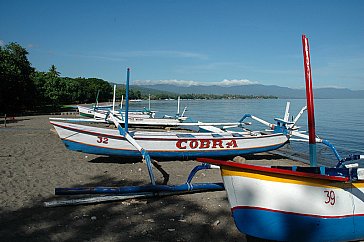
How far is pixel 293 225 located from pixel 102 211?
3.69 m

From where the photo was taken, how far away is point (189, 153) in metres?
10.4

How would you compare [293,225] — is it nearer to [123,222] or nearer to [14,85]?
[123,222]

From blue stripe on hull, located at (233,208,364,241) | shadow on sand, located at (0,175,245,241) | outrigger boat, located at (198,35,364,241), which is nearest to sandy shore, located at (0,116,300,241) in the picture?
shadow on sand, located at (0,175,245,241)

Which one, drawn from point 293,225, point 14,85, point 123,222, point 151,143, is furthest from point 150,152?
point 14,85

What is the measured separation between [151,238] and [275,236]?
78.6 inches

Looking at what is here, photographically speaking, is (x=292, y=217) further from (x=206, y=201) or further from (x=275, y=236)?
(x=206, y=201)

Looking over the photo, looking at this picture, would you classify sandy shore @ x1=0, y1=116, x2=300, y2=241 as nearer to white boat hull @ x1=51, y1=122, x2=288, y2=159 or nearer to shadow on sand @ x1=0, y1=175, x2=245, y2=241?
shadow on sand @ x1=0, y1=175, x2=245, y2=241

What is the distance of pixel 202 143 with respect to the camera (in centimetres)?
1034

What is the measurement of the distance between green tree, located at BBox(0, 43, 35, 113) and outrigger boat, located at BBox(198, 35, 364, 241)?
3246cm

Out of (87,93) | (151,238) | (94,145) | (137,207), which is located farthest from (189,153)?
(87,93)

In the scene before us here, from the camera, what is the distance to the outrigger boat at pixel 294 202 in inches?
163

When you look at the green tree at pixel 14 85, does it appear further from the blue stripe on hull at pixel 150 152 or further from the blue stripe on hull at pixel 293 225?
the blue stripe on hull at pixel 293 225

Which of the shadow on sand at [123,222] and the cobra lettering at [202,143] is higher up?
the cobra lettering at [202,143]

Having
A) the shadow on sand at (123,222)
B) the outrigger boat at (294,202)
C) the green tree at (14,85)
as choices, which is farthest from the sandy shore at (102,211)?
the green tree at (14,85)
